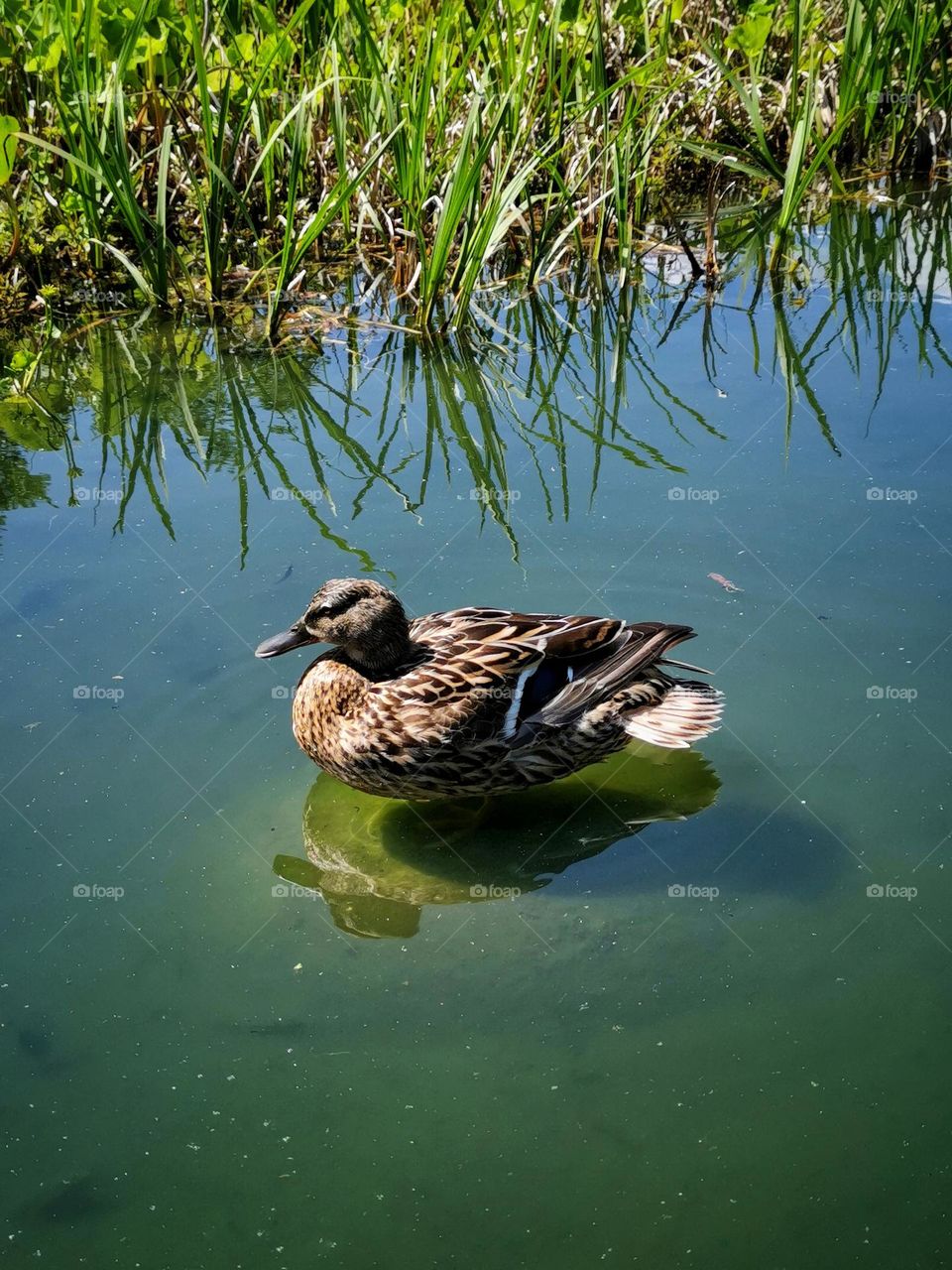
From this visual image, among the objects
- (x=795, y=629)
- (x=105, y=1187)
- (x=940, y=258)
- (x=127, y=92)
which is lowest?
(x=105, y=1187)

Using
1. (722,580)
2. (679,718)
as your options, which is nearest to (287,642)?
(679,718)

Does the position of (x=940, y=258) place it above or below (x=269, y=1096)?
above

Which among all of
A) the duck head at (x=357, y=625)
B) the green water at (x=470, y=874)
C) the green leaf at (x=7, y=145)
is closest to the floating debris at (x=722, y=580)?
the green water at (x=470, y=874)

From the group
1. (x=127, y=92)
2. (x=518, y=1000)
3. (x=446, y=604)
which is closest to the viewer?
(x=518, y=1000)

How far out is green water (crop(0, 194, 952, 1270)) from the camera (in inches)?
106

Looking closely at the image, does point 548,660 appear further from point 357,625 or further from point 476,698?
point 357,625

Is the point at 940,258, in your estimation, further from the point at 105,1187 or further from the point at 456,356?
the point at 105,1187

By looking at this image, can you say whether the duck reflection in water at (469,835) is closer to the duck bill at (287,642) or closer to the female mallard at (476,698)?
the female mallard at (476,698)

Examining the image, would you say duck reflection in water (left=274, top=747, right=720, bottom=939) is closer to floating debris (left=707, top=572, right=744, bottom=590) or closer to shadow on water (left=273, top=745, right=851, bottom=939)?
shadow on water (left=273, top=745, right=851, bottom=939)

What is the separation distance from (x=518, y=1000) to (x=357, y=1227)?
2.31 feet

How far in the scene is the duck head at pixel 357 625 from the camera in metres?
3.89

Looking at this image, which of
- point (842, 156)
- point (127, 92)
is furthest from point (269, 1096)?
point (842, 156)

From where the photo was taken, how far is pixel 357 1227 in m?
2.63

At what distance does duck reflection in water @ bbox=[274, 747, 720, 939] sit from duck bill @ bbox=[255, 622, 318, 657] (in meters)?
0.45
